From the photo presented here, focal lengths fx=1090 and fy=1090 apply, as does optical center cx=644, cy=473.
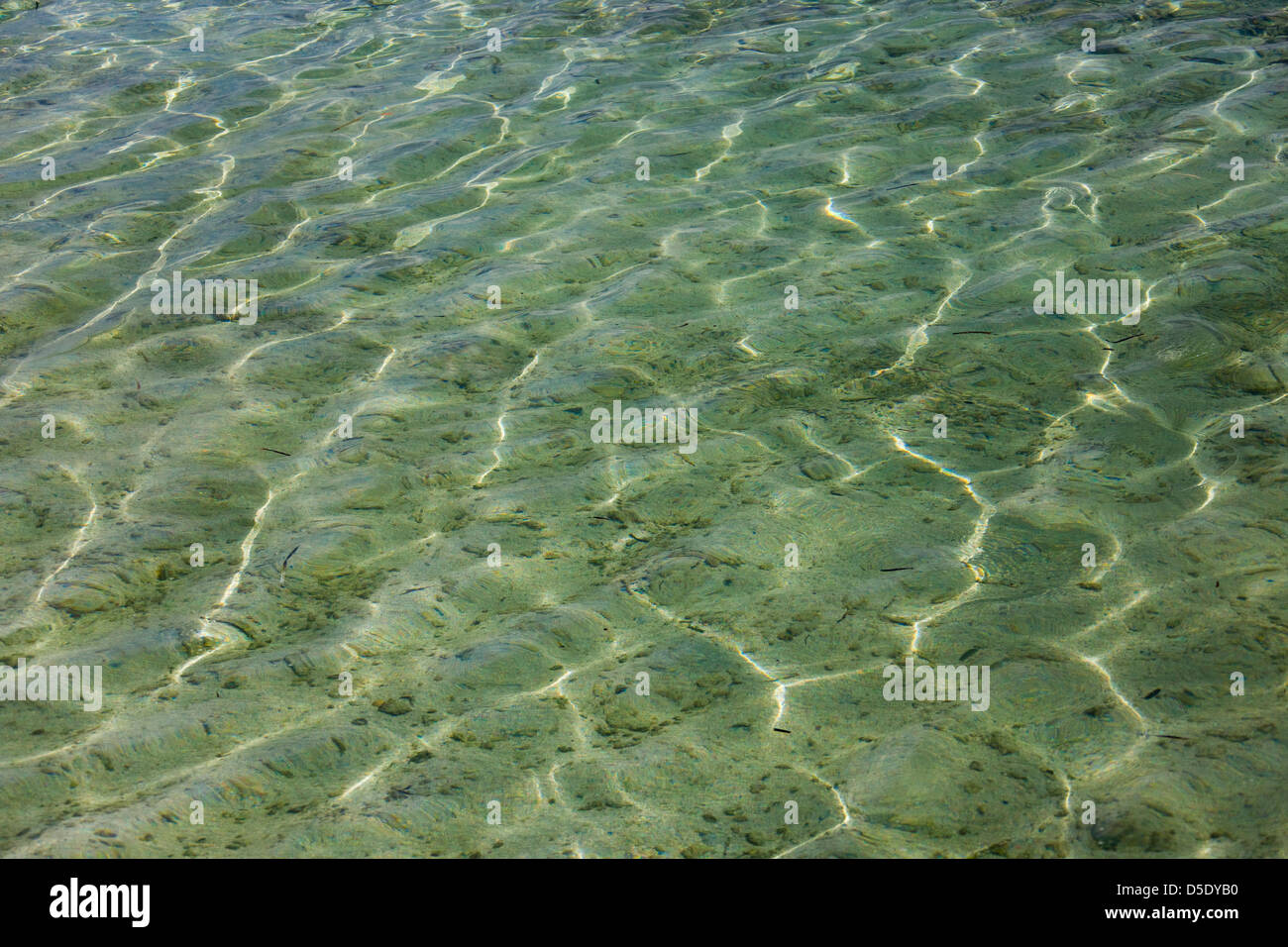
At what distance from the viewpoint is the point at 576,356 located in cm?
497

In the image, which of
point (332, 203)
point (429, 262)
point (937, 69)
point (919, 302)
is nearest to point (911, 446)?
point (919, 302)

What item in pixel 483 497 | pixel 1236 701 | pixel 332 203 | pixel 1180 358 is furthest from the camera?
pixel 332 203

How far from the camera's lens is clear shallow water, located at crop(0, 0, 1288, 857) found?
9.41 feet

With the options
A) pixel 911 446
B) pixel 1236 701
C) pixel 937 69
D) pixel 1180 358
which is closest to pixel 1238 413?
pixel 1180 358

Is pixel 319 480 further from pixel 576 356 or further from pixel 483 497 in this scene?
pixel 576 356

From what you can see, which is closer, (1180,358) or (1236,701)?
(1236,701)

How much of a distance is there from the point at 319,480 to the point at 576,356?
1.33 m

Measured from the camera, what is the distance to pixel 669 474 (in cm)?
416

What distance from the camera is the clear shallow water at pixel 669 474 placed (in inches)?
113

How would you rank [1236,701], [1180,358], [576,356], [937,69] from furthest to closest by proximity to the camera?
[937,69] < [576,356] < [1180,358] < [1236,701]

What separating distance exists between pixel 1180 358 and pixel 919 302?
116cm

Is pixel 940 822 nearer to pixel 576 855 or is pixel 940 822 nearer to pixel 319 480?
pixel 576 855
